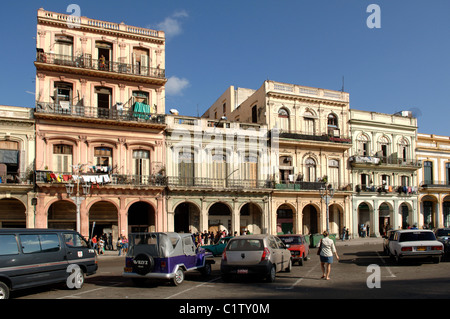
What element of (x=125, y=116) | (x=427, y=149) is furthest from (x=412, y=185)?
(x=125, y=116)

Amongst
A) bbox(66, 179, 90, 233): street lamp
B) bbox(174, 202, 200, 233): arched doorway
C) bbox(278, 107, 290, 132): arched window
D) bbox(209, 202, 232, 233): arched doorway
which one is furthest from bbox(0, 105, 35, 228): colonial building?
bbox(278, 107, 290, 132): arched window

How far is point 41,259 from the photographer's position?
41.1 feet

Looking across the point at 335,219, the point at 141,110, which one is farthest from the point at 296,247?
the point at 335,219

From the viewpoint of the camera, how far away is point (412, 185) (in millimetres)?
46688

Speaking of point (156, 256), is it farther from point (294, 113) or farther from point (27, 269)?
point (294, 113)

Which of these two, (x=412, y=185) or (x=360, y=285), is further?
(x=412, y=185)

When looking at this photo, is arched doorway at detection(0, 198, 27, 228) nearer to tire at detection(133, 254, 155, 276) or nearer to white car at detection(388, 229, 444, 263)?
tire at detection(133, 254, 155, 276)

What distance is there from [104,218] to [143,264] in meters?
20.8

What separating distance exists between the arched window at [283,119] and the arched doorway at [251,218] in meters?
7.71

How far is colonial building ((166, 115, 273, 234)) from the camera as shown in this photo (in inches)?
1377

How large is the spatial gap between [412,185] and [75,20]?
121ft

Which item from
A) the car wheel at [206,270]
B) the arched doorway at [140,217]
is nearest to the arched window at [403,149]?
the arched doorway at [140,217]
